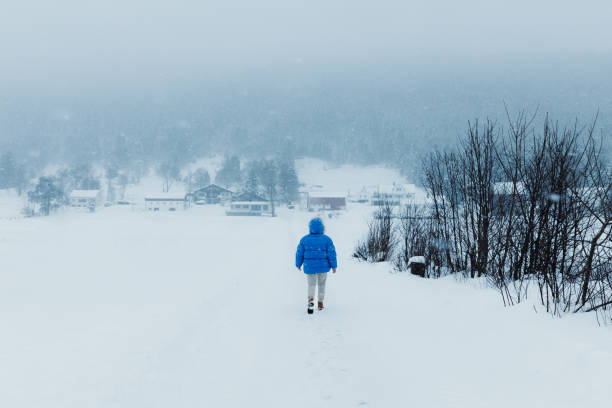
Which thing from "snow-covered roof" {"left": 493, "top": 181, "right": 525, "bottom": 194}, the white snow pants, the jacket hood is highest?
"snow-covered roof" {"left": 493, "top": 181, "right": 525, "bottom": 194}

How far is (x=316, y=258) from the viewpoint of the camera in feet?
20.7

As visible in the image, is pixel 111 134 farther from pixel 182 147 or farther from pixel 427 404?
pixel 427 404

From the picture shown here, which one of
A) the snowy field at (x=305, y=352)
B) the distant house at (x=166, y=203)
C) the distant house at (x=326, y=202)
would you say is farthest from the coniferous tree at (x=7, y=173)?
the snowy field at (x=305, y=352)

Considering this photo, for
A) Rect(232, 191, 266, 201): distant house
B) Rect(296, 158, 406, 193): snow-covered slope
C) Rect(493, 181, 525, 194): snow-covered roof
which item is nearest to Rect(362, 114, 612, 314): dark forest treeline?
Rect(493, 181, 525, 194): snow-covered roof

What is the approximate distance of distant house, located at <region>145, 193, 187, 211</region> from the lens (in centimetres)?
7312

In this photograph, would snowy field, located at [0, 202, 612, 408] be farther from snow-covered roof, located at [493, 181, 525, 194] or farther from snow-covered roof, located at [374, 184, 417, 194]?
snow-covered roof, located at [374, 184, 417, 194]

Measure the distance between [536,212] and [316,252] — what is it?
475cm

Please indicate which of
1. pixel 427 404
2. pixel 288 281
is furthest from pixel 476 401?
pixel 288 281

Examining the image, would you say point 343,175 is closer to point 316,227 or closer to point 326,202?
point 326,202

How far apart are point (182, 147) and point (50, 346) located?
169 metres

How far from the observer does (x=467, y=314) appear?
5734 millimetres

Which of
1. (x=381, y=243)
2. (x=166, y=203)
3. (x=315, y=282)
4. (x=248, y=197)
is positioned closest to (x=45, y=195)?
(x=166, y=203)

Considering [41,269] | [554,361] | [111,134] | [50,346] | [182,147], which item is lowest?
[41,269]

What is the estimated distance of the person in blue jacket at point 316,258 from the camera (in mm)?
6240
